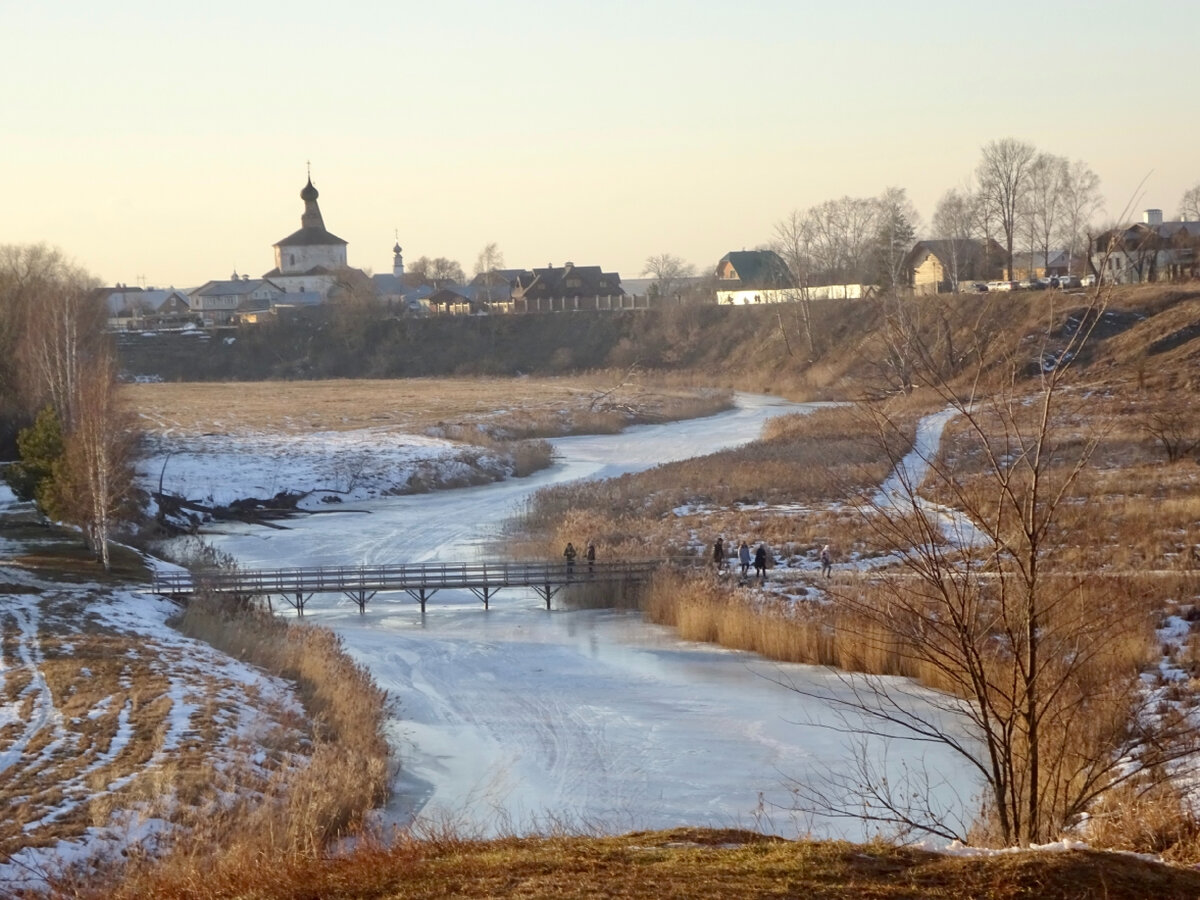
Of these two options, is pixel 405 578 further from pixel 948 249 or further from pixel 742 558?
pixel 948 249

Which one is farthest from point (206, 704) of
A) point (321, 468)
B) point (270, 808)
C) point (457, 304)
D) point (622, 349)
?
point (457, 304)

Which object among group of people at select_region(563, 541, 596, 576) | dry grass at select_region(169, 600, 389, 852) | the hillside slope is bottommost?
dry grass at select_region(169, 600, 389, 852)

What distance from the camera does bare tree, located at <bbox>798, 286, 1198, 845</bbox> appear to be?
8.38m

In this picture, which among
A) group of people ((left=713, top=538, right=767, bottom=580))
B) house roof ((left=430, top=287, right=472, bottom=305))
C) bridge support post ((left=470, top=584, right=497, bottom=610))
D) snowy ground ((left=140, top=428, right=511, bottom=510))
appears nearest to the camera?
group of people ((left=713, top=538, right=767, bottom=580))

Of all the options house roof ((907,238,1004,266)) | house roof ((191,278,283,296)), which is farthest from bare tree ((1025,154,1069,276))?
house roof ((191,278,283,296))

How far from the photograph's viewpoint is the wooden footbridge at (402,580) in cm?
2894

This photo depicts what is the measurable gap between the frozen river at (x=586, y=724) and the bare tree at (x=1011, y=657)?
2.98 feet

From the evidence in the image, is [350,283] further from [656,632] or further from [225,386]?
[656,632]

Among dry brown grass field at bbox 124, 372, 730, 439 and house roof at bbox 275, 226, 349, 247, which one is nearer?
dry brown grass field at bbox 124, 372, 730, 439

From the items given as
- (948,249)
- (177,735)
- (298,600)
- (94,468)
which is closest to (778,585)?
(298,600)

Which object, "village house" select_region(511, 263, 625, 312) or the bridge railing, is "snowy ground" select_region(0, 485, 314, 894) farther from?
"village house" select_region(511, 263, 625, 312)

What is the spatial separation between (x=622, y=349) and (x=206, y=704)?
88740 millimetres

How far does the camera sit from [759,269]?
138 metres

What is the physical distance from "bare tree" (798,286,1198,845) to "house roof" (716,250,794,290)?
9808 centimetres
